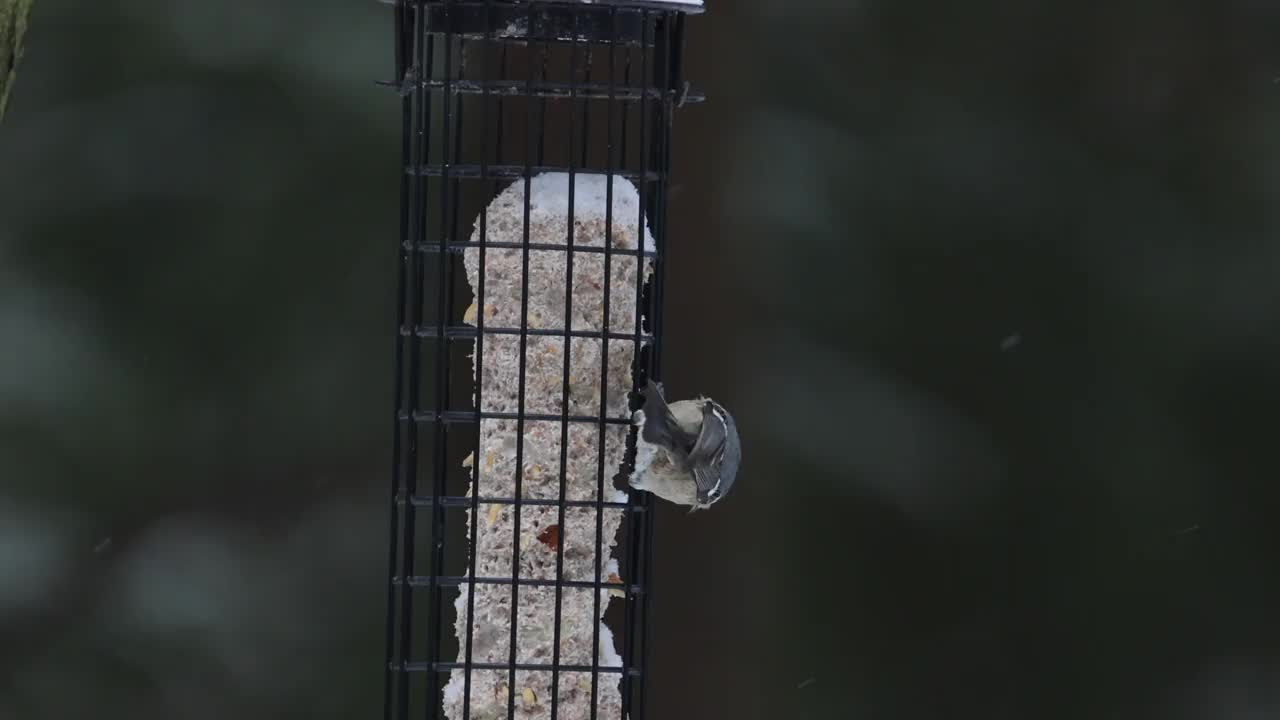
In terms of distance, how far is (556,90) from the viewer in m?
3.16

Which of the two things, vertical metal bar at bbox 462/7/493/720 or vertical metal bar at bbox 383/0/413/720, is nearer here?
vertical metal bar at bbox 462/7/493/720

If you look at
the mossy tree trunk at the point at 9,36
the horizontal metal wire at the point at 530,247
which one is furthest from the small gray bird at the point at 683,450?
the mossy tree trunk at the point at 9,36

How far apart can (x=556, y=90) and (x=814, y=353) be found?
2764mm

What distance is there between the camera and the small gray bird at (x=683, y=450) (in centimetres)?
311

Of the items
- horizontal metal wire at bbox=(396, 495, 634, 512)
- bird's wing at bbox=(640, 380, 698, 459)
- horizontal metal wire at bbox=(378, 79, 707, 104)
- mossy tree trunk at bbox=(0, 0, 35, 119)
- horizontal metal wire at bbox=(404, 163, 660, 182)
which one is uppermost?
mossy tree trunk at bbox=(0, 0, 35, 119)

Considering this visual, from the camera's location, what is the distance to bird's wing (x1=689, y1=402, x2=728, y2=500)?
3.14 metres

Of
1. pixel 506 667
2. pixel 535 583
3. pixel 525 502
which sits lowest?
pixel 506 667

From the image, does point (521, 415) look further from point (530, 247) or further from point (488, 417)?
point (530, 247)

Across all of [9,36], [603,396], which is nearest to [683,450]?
[603,396]

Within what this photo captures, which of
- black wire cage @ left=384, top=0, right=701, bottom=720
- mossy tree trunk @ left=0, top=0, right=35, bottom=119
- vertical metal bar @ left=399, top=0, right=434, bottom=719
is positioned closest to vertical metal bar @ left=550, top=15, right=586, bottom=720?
black wire cage @ left=384, top=0, right=701, bottom=720

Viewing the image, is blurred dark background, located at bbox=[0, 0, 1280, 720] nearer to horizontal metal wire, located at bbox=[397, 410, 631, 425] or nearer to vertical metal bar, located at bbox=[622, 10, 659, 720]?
vertical metal bar, located at bbox=[622, 10, 659, 720]

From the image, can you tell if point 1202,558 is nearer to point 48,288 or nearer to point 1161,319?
point 1161,319

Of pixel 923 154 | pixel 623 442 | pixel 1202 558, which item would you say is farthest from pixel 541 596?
pixel 1202 558

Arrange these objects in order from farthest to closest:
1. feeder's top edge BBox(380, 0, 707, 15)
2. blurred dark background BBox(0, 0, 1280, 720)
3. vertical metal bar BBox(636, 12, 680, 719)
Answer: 1. blurred dark background BBox(0, 0, 1280, 720)
2. vertical metal bar BBox(636, 12, 680, 719)
3. feeder's top edge BBox(380, 0, 707, 15)
